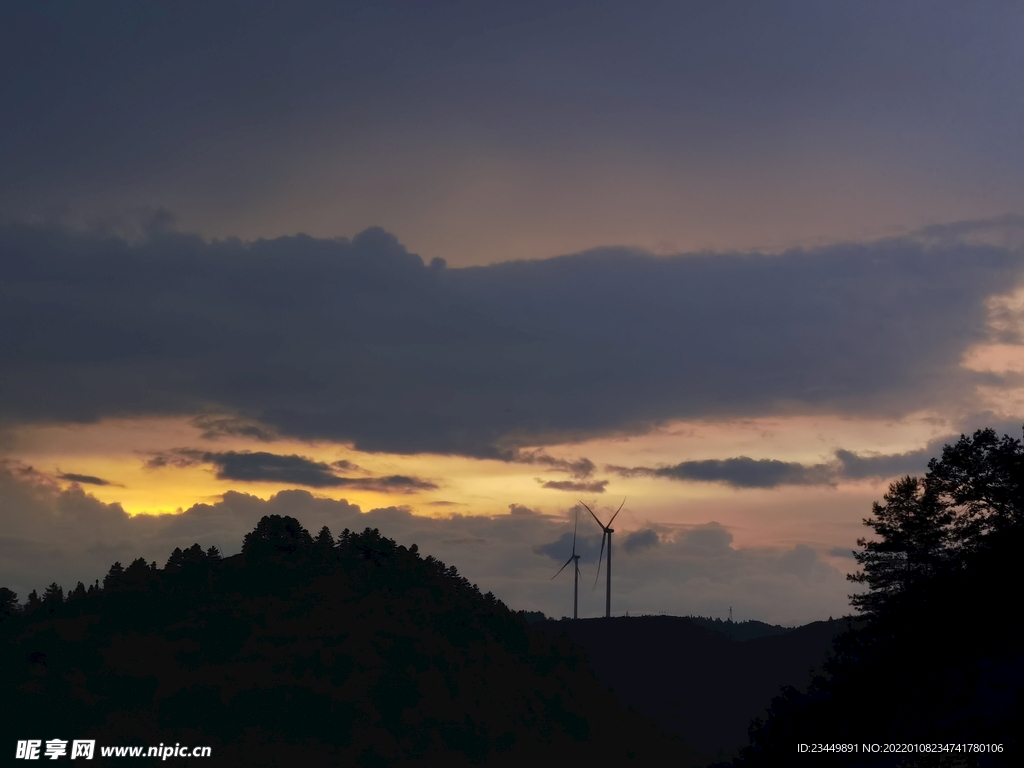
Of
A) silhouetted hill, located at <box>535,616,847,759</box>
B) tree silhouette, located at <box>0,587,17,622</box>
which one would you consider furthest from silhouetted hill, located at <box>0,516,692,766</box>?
silhouetted hill, located at <box>535,616,847,759</box>

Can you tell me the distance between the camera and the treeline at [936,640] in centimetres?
7256

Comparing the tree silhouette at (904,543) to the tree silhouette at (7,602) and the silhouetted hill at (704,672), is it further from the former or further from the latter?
the tree silhouette at (7,602)

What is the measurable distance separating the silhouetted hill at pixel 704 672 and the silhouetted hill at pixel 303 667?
96.5 feet

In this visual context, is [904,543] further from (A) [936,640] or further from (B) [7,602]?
(B) [7,602]

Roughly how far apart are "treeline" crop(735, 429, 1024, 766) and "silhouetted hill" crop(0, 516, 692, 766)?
120 feet

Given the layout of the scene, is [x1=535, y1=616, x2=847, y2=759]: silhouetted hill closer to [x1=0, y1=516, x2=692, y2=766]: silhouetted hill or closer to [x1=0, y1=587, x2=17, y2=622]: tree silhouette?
[x1=0, y1=516, x2=692, y2=766]: silhouetted hill

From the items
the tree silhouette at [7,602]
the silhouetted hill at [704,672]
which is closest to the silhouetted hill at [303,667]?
the tree silhouette at [7,602]

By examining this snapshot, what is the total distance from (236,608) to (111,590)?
54.3 ft

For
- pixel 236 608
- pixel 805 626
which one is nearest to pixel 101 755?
pixel 236 608

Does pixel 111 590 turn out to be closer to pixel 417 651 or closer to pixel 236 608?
pixel 236 608

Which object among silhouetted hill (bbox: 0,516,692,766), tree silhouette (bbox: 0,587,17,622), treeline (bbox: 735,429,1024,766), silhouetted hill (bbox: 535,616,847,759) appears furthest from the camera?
silhouetted hill (bbox: 535,616,847,759)

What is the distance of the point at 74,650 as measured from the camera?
120 meters

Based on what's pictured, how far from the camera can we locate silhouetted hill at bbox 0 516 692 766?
377 feet

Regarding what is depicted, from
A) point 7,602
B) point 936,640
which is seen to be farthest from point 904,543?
point 7,602
